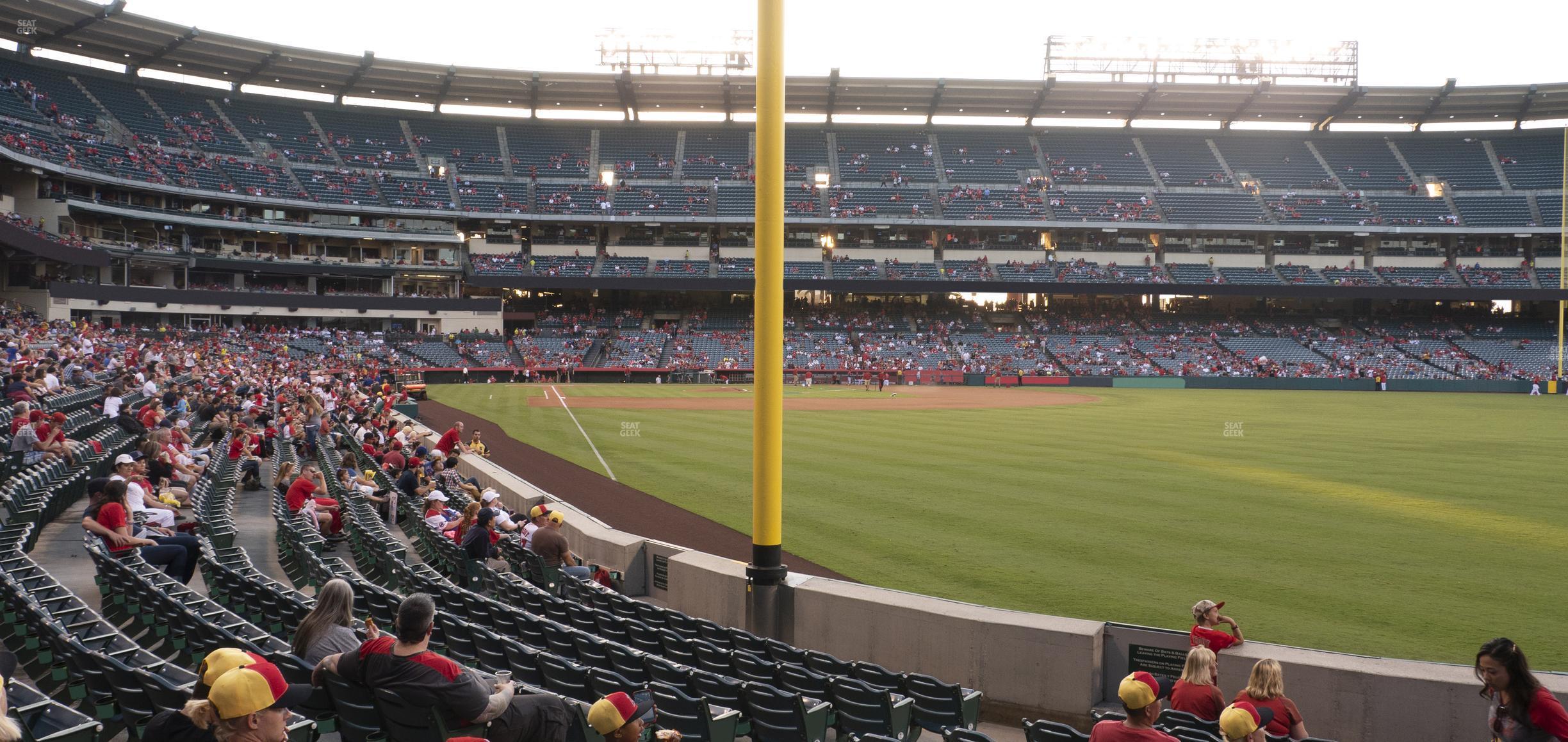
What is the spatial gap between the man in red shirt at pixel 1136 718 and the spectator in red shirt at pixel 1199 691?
1.73 metres

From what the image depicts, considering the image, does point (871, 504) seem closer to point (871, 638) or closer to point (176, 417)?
point (871, 638)

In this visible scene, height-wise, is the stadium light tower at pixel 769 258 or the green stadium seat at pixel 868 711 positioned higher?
the stadium light tower at pixel 769 258

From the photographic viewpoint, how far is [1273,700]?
6.37m

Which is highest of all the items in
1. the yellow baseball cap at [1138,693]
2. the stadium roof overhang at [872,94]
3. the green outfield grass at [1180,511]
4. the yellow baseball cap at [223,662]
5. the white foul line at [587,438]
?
the stadium roof overhang at [872,94]

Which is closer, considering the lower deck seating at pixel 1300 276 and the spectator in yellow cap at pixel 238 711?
the spectator in yellow cap at pixel 238 711


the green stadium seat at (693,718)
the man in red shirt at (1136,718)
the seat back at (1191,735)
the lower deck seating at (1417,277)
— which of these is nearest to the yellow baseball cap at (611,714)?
the green stadium seat at (693,718)

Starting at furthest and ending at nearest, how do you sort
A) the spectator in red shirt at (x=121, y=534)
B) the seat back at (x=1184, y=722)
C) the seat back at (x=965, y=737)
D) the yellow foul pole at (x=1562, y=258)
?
1. the yellow foul pole at (x=1562, y=258)
2. the spectator in red shirt at (x=121, y=534)
3. the seat back at (x=1184, y=722)
4. the seat back at (x=965, y=737)

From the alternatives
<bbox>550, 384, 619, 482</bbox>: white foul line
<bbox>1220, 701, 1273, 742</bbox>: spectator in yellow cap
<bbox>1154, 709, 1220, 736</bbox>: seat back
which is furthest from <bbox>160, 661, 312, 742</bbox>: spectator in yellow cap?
<bbox>550, 384, 619, 482</bbox>: white foul line

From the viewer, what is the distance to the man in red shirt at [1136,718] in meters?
4.87

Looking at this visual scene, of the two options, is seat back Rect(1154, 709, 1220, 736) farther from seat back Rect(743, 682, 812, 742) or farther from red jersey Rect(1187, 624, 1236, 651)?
seat back Rect(743, 682, 812, 742)

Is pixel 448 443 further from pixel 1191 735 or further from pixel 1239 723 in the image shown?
pixel 1239 723

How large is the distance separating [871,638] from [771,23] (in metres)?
6.09

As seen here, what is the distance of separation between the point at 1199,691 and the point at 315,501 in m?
12.0

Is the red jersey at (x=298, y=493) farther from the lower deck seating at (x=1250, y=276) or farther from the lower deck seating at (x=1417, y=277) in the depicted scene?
the lower deck seating at (x=1417, y=277)
